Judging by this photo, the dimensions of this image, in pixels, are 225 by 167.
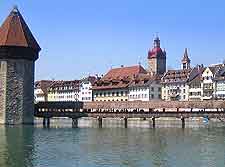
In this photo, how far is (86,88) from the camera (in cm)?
9406

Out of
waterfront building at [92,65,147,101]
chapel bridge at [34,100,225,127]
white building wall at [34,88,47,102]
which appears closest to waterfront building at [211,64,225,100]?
waterfront building at [92,65,147,101]

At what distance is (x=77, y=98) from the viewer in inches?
3875

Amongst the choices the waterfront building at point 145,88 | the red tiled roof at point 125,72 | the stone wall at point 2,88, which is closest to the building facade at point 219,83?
the waterfront building at point 145,88

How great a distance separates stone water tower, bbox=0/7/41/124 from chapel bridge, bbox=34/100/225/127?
9.47 ft

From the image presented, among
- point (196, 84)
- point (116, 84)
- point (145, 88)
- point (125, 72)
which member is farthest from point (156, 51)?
point (196, 84)

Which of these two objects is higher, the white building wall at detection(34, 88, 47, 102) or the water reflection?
the white building wall at detection(34, 88, 47, 102)

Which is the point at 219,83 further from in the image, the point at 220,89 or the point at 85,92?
the point at 85,92

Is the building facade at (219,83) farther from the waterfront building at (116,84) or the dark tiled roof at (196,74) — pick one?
the waterfront building at (116,84)

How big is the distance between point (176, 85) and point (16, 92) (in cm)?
3562

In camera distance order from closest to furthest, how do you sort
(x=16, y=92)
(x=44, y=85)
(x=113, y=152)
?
1. (x=113, y=152)
2. (x=16, y=92)
3. (x=44, y=85)

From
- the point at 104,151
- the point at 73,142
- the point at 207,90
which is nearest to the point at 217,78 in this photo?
the point at 207,90

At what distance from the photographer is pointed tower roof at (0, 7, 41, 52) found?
46281mm

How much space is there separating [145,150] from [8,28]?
2642cm

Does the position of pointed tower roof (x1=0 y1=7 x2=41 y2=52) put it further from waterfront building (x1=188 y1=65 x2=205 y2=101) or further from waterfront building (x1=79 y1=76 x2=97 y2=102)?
waterfront building (x1=79 y1=76 x2=97 y2=102)
